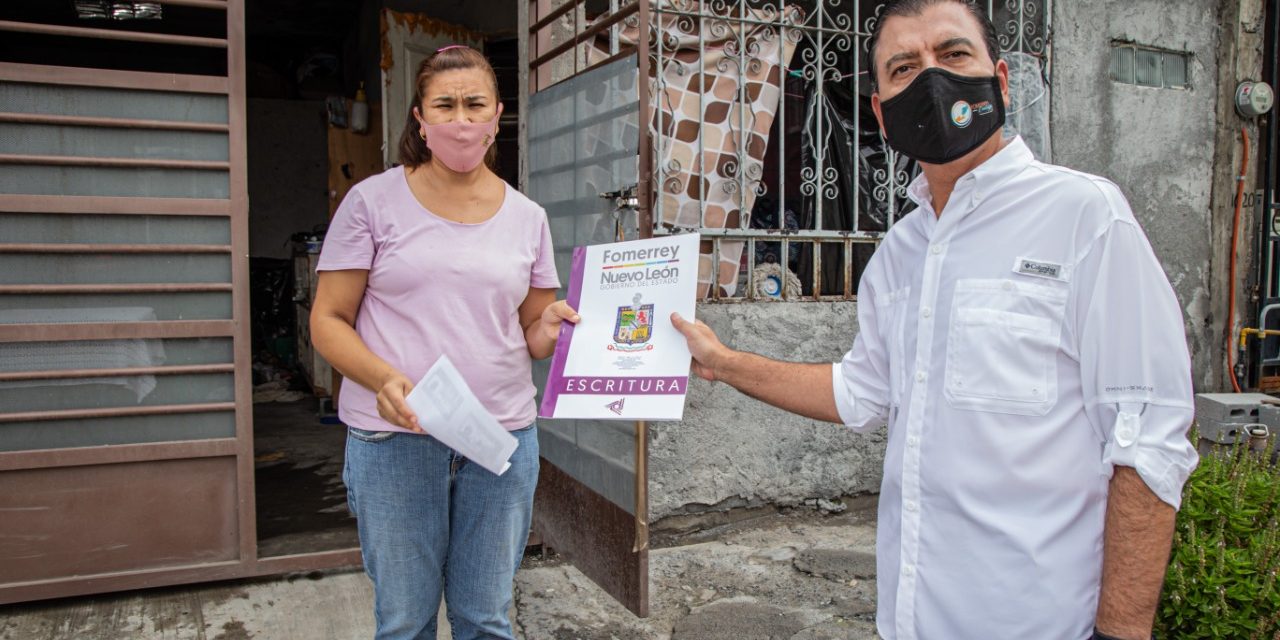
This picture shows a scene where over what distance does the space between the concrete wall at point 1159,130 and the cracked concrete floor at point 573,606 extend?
9.62ft

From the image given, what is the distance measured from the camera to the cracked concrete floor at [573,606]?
11.0ft

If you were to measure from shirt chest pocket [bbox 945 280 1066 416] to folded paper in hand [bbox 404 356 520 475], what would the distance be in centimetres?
97

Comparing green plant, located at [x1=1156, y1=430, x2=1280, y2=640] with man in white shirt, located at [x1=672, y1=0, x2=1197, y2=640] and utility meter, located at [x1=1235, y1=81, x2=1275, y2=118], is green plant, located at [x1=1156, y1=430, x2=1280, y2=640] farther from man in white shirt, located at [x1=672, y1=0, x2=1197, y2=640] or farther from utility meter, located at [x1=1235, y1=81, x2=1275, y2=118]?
utility meter, located at [x1=1235, y1=81, x2=1275, y2=118]

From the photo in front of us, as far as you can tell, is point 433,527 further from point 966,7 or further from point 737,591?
point 737,591

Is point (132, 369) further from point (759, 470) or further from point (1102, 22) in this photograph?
point (1102, 22)

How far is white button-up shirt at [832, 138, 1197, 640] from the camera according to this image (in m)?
1.33

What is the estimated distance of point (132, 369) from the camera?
346 cm

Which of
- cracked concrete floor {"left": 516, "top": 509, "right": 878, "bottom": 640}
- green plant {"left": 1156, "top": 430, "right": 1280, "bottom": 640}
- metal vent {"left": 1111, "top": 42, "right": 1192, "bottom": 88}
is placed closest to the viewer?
green plant {"left": 1156, "top": 430, "right": 1280, "bottom": 640}

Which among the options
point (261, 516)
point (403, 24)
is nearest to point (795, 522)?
point (261, 516)

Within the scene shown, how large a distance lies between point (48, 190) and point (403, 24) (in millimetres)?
3609

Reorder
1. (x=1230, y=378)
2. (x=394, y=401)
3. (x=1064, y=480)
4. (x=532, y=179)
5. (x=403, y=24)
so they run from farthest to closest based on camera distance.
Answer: (x=403, y=24)
(x=1230, y=378)
(x=532, y=179)
(x=394, y=401)
(x=1064, y=480)

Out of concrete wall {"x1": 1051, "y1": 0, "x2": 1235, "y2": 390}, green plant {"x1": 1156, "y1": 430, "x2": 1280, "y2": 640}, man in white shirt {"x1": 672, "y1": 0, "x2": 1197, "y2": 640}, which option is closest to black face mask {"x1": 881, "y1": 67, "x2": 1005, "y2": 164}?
man in white shirt {"x1": 672, "y1": 0, "x2": 1197, "y2": 640}

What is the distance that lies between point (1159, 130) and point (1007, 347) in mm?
5105

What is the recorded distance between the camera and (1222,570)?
2.38 metres
